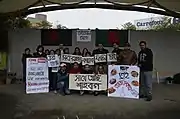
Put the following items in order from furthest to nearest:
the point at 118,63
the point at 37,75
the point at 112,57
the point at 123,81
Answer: the point at 112,57 < the point at 37,75 < the point at 118,63 < the point at 123,81

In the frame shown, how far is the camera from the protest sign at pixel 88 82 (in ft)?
34.9

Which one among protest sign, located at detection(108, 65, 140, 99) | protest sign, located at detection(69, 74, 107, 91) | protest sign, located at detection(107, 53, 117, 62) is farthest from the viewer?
protest sign, located at detection(107, 53, 117, 62)

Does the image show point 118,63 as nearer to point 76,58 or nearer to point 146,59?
point 146,59

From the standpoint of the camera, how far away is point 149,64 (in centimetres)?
1001

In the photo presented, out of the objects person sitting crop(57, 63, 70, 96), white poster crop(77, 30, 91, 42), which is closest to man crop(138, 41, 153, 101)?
person sitting crop(57, 63, 70, 96)

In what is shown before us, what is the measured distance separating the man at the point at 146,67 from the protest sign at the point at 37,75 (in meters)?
3.31

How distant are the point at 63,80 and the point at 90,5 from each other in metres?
3.07

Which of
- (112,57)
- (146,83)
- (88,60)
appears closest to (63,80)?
(88,60)

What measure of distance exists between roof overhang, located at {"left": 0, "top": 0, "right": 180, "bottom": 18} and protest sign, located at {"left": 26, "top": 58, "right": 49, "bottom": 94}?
204cm

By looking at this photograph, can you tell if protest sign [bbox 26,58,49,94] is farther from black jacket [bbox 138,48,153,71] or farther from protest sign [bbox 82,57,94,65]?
black jacket [bbox 138,48,153,71]

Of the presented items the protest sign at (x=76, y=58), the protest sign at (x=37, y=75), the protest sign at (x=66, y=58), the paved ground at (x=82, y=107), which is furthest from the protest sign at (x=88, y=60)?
the protest sign at (x=37, y=75)

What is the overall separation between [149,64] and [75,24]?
1254 cm

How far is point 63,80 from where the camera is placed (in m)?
11.0

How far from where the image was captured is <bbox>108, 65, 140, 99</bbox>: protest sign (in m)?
10.3
